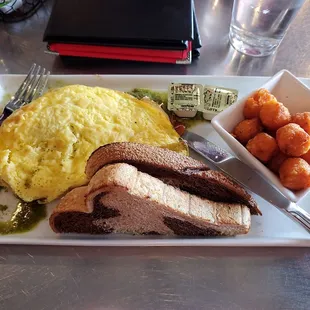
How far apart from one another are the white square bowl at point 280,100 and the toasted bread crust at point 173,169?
Answer: 8 cm

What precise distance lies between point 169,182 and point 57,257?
1.24ft

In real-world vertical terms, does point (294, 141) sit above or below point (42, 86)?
above

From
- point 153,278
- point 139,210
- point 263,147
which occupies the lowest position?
point 153,278

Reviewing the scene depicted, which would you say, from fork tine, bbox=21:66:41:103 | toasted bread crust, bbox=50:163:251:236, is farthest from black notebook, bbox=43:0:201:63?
toasted bread crust, bbox=50:163:251:236

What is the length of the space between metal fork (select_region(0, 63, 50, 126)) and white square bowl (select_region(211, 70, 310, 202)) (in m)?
0.63

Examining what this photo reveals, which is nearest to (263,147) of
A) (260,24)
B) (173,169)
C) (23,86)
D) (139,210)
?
(173,169)

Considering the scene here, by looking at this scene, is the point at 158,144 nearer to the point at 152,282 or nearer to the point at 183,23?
the point at 152,282

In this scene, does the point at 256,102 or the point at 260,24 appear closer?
the point at 256,102

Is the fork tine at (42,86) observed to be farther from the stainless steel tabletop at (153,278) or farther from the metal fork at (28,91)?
the stainless steel tabletop at (153,278)

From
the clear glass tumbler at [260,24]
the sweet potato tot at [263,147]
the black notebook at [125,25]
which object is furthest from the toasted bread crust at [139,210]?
the clear glass tumbler at [260,24]

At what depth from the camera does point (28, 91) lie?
1.24m

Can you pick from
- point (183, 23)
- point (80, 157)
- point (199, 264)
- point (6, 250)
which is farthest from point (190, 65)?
point (6, 250)

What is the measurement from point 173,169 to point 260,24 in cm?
87

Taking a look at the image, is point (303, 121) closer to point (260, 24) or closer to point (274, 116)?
point (274, 116)
